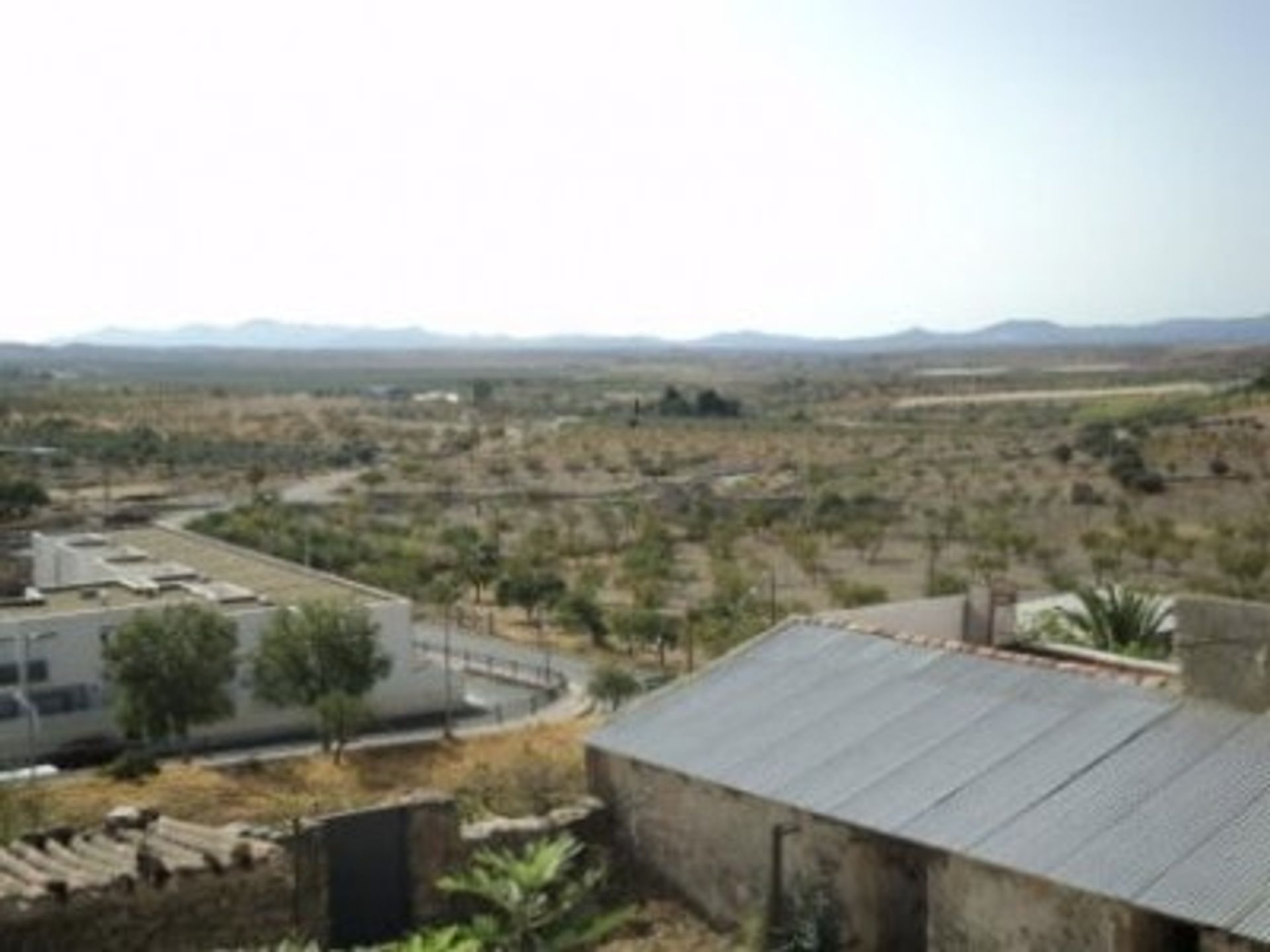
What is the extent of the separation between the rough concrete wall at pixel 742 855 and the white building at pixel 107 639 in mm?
22909

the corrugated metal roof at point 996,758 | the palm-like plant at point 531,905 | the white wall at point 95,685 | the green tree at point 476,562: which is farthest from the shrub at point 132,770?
the green tree at point 476,562

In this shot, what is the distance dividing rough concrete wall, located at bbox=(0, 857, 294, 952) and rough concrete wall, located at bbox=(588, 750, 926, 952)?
15.2ft

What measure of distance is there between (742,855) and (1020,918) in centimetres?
384

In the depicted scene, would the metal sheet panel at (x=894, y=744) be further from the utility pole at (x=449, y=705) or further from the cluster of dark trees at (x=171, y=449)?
the cluster of dark trees at (x=171, y=449)

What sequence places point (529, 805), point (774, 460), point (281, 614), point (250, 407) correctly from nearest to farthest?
1. point (529, 805)
2. point (281, 614)
3. point (774, 460)
4. point (250, 407)

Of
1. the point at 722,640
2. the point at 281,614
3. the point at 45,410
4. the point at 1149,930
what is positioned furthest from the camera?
the point at 45,410

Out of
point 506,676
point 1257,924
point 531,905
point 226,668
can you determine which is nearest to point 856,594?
point 506,676

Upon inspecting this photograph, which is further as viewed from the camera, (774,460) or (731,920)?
(774,460)

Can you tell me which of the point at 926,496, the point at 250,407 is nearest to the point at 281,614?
the point at 926,496

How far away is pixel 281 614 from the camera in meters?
41.9

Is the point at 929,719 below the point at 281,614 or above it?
above

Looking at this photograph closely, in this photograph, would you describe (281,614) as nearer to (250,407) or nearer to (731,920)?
(731,920)

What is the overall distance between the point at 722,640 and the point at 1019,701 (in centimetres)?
2703

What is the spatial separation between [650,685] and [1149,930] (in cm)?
2810
